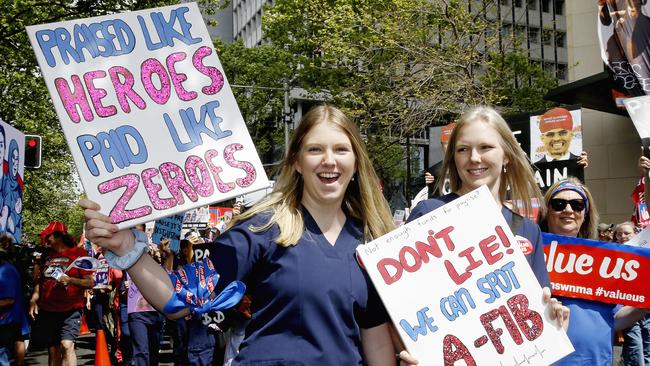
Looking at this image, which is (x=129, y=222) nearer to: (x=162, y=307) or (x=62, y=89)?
(x=162, y=307)

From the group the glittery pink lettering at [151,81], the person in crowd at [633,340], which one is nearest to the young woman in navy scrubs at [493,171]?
the glittery pink lettering at [151,81]

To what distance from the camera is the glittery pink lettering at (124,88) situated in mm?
2894

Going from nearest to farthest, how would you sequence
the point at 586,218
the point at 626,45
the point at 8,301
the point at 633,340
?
the point at 586,218 < the point at 626,45 < the point at 8,301 < the point at 633,340

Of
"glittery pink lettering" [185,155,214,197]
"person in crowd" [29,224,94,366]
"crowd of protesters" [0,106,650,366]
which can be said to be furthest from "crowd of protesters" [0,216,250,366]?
"glittery pink lettering" [185,155,214,197]

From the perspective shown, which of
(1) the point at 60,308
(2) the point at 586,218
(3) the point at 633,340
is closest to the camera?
(2) the point at 586,218

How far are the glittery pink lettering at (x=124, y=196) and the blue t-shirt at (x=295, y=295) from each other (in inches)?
13.7

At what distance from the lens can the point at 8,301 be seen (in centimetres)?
696

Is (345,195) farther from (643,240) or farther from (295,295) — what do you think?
(643,240)

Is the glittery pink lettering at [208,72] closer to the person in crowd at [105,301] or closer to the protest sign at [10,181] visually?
the protest sign at [10,181]

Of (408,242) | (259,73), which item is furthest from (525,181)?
(259,73)

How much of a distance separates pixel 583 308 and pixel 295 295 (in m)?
1.74

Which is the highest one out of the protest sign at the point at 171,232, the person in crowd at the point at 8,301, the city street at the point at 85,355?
the protest sign at the point at 171,232

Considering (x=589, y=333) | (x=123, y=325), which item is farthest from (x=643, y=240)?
(x=123, y=325)

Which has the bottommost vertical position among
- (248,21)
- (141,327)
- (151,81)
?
(141,327)
